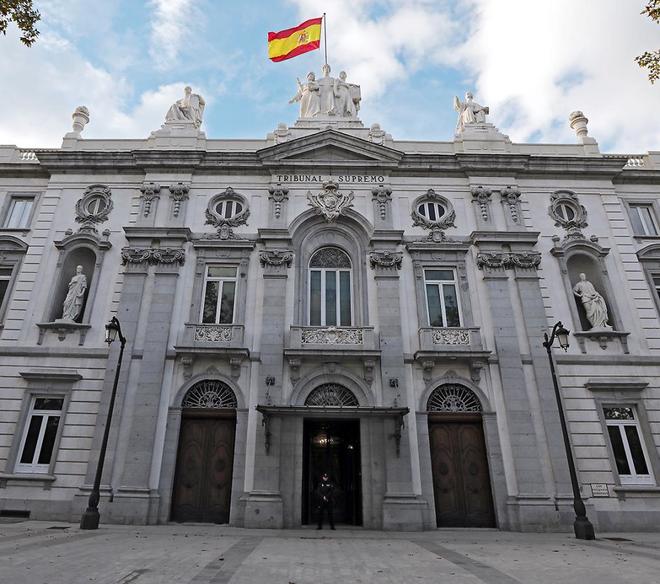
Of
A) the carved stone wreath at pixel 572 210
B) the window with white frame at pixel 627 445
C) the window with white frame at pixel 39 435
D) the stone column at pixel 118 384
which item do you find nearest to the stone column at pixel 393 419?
the window with white frame at pixel 627 445

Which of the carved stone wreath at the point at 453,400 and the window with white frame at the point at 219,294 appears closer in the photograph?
the carved stone wreath at the point at 453,400

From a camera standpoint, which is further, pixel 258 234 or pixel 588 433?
pixel 258 234

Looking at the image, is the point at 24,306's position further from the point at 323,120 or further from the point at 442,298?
the point at 442,298

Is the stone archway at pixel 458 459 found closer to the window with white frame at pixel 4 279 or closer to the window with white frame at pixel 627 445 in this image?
the window with white frame at pixel 627 445

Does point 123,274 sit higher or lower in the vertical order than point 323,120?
lower

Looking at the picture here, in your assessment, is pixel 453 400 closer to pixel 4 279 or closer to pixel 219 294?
pixel 219 294

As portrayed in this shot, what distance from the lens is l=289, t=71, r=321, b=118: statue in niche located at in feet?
75.4

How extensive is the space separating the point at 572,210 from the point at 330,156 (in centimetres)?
1182

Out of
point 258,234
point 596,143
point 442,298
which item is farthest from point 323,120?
point 596,143

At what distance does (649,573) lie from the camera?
8344mm

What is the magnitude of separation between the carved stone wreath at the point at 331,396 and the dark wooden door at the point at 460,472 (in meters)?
3.16

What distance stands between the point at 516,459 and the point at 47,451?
681 inches

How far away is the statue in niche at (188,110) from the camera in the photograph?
2247 centimetres

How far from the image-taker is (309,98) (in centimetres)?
2316
